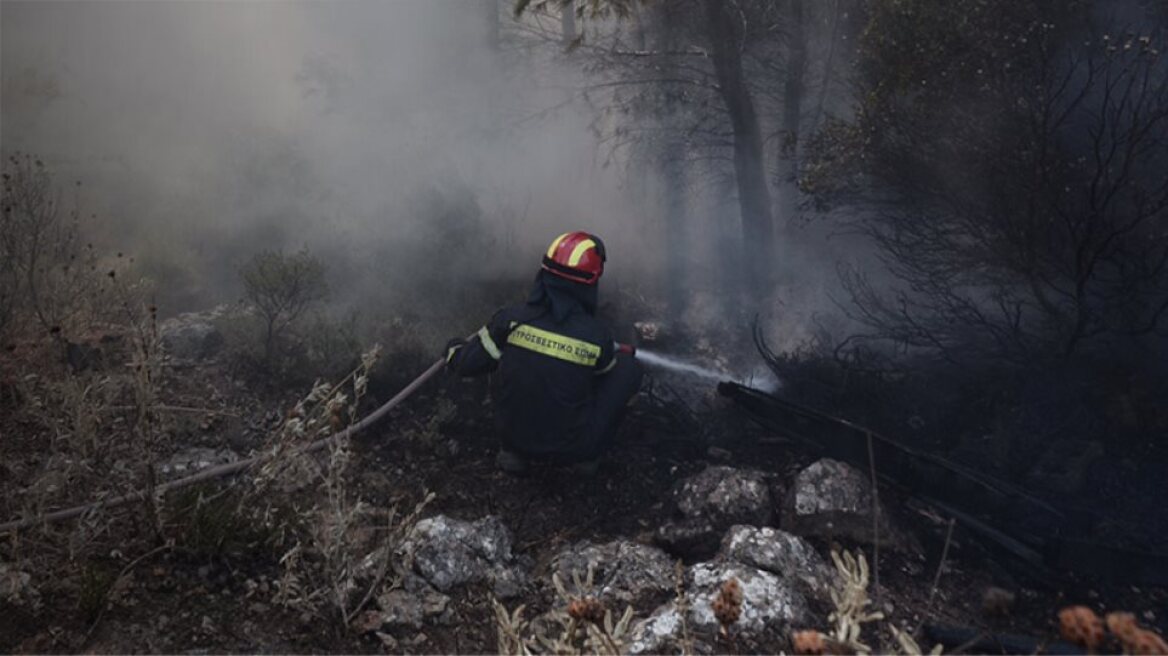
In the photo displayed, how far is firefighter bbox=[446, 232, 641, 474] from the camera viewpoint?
440 cm

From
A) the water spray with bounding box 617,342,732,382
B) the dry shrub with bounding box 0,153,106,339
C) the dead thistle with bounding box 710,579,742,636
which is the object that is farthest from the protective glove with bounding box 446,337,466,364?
the dead thistle with bounding box 710,579,742,636

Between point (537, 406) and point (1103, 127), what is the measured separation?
3.32 m

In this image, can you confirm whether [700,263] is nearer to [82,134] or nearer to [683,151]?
[683,151]

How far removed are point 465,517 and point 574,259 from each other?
1.49 meters

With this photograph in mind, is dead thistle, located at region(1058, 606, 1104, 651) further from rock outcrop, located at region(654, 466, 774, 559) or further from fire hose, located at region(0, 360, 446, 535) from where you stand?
rock outcrop, located at region(654, 466, 774, 559)

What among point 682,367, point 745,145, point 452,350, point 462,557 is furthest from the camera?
point 745,145

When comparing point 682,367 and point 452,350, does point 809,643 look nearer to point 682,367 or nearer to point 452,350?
point 452,350

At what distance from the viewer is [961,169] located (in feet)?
16.6

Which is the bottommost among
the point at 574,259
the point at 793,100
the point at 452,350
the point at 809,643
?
the point at 452,350

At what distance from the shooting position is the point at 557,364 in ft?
14.5

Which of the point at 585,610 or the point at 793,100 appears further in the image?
the point at 793,100

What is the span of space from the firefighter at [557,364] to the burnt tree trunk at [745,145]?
285 centimetres

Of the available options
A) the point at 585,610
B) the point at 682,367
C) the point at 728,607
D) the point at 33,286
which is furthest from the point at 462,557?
the point at 33,286

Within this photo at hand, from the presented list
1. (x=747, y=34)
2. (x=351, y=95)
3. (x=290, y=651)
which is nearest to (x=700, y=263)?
(x=747, y=34)
